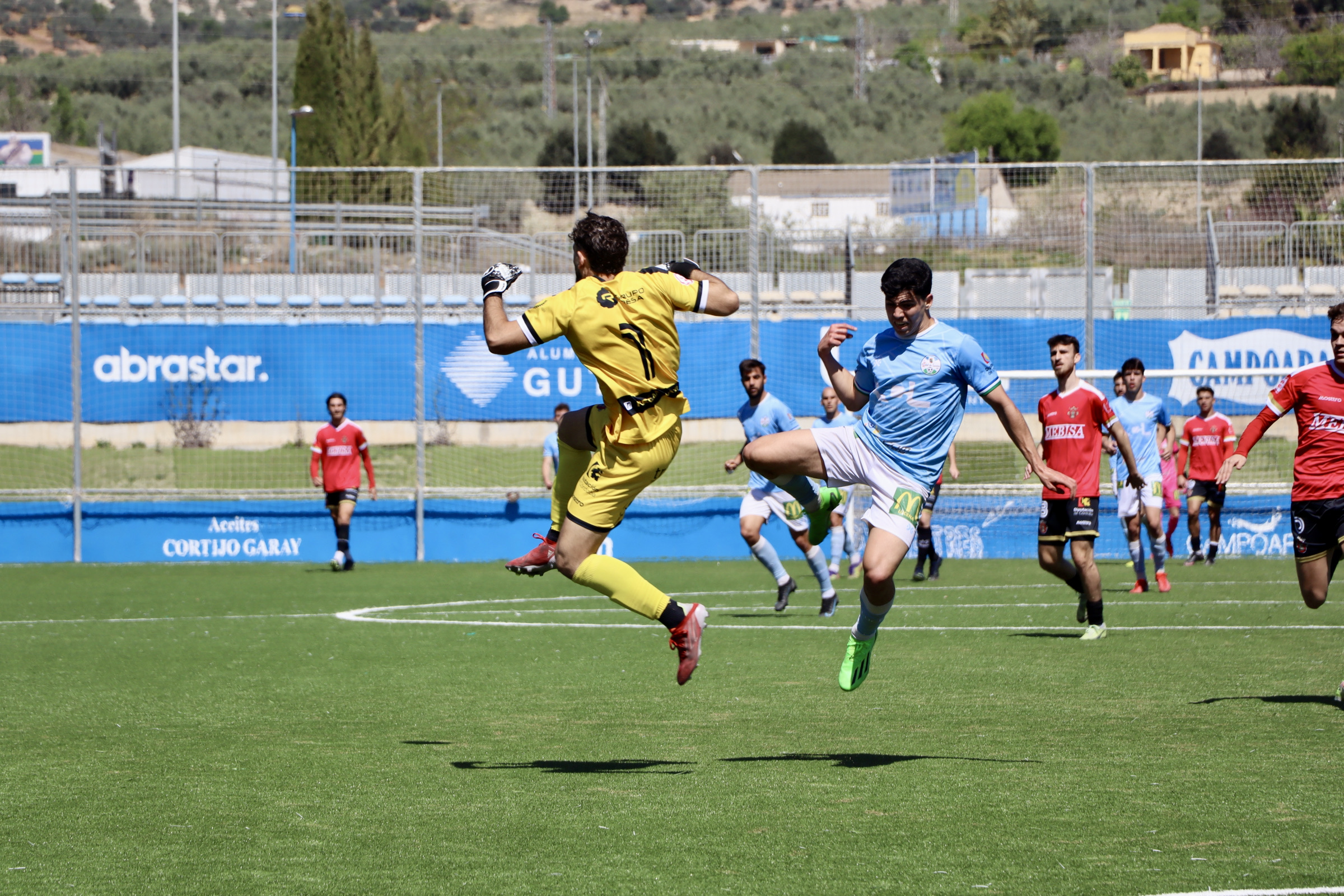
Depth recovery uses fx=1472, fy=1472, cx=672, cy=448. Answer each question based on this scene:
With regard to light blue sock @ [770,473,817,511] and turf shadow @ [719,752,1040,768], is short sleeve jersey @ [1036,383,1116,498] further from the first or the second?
turf shadow @ [719,752,1040,768]

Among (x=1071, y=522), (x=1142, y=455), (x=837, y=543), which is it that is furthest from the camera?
(x=837, y=543)

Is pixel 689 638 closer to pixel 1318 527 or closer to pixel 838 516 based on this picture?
pixel 1318 527

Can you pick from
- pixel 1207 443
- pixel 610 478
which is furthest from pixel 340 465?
pixel 610 478

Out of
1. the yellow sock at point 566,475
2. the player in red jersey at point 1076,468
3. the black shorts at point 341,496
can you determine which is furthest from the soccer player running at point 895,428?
the black shorts at point 341,496

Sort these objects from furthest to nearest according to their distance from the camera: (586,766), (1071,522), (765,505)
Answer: (765,505), (1071,522), (586,766)

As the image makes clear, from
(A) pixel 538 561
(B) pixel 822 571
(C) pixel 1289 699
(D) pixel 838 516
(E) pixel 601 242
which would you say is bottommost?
(C) pixel 1289 699

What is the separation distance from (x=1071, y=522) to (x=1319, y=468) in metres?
3.55

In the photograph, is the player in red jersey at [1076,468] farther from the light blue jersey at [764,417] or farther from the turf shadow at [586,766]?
the turf shadow at [586,766]

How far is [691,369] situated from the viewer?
2144cm

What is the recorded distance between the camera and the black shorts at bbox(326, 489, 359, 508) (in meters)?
19.2

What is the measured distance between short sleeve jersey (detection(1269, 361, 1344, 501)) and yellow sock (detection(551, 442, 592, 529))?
14.0 ft

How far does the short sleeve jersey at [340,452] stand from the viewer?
62.2 feet

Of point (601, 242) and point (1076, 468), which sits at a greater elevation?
point (601, 242)

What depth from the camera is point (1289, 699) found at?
864 cm
